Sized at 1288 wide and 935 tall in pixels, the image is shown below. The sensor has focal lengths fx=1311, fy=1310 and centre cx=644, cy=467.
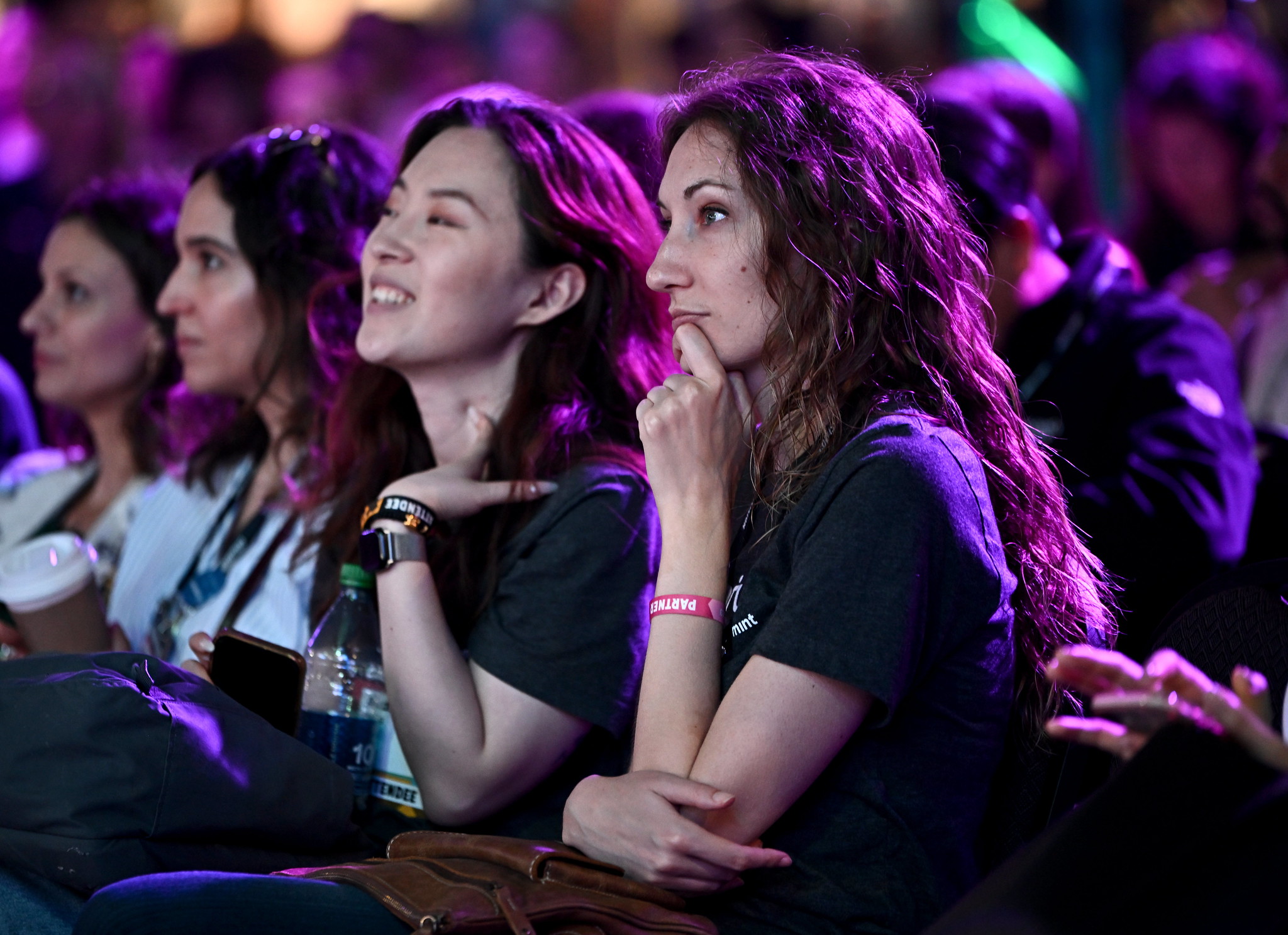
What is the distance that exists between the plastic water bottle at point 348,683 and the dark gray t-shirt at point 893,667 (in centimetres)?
66

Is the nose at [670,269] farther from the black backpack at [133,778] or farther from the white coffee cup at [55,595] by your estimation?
the white coffee cup at [55,595]

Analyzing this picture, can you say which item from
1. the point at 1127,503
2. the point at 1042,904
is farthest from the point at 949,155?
A: the point at 1042,904

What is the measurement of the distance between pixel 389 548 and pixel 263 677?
0.77 ft

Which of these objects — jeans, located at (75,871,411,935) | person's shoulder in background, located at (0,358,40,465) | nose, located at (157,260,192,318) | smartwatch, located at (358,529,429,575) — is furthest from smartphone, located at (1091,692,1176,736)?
person's shoulder in background, located at (0,358,40,465)

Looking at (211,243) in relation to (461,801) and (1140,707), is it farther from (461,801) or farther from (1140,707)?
(1140,707)

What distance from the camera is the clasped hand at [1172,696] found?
3.51 ft

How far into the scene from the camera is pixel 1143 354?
7.70ft

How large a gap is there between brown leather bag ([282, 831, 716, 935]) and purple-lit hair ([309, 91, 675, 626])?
582 millimetres

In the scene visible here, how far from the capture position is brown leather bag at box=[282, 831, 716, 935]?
124cm

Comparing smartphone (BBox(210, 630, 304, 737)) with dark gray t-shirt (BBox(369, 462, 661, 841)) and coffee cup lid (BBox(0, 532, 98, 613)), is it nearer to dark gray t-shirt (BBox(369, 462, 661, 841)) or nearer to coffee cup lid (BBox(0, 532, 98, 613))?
dark gray t-shirt (BBox(369, 462, 661, 841))

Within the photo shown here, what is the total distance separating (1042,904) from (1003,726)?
17.6 inches

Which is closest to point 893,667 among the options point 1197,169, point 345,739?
point 345,739

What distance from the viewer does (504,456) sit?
78.4 inches

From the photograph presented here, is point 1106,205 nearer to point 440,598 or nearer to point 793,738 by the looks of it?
point 440,598
